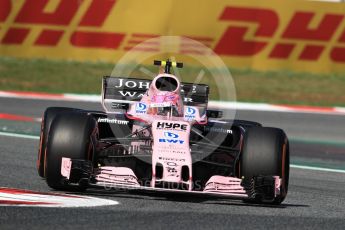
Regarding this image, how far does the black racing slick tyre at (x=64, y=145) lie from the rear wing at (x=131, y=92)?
167 cm

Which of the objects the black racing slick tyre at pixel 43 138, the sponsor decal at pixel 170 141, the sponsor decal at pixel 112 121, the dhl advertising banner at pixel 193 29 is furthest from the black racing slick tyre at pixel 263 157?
the dhl advertising banner at pixel 193 29

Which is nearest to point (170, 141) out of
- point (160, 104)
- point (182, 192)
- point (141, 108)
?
point (182, 192)

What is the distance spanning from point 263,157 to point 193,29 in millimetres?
13316

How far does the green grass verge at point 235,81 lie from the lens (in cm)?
2208

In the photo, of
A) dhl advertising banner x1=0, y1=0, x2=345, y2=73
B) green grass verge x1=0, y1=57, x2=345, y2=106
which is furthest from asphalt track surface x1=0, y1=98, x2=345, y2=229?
dhl advertising banner x1=0, y1=0, x2=345, y2=73

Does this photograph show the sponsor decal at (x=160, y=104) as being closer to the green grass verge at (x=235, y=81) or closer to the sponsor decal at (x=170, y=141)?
the sponsor decal at (x=170, y=141)

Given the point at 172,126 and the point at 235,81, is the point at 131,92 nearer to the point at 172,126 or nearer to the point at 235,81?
the point at 172,126

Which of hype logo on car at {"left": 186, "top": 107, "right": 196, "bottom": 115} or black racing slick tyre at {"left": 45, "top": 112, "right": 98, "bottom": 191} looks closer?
black racing slick tyre at {"left": 45, "top": 112, "right": 98, "bottom": 191}

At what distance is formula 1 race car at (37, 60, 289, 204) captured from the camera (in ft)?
30.0

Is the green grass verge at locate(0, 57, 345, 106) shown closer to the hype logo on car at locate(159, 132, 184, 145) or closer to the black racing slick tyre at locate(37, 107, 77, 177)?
the black racing slick tyre at locate(37, 107, 77, 177)

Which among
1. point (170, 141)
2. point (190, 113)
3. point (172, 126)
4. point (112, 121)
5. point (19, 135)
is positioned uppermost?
point (19, 135)

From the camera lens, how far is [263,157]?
9328 millimetres

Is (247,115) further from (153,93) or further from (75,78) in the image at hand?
(153,93)

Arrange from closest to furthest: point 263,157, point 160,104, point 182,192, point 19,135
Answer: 1. point 182,192
2. point 263,157
3. point 160,104
4. point 19,135
